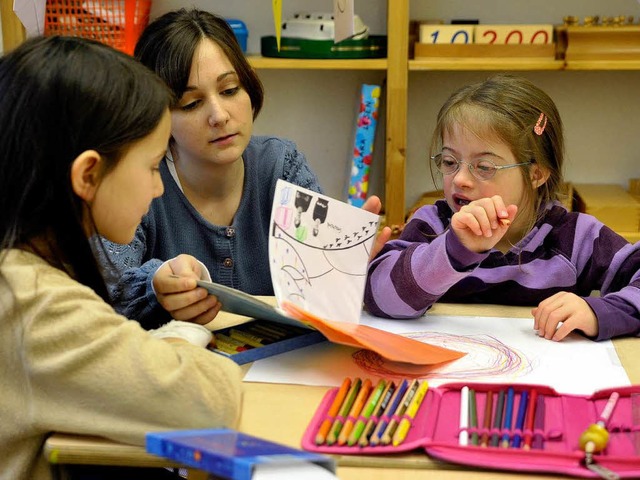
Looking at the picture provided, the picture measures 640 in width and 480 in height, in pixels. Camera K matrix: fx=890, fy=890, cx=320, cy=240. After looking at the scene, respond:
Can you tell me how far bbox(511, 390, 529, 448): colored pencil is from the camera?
0.87m

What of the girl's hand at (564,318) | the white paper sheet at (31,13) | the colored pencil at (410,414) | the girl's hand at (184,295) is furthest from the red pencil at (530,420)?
the white paper sheet at (31,13)

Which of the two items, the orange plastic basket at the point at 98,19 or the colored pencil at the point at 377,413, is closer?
the colored pencil at the point at 377,413

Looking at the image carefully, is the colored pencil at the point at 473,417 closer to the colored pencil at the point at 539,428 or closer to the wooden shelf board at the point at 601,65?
the colored pencil at the point at 539,428

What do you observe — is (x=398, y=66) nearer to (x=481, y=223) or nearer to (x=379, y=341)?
(x=481, y=223)

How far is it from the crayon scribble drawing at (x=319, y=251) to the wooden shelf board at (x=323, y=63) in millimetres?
1219

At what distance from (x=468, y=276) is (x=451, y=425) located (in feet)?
1.64

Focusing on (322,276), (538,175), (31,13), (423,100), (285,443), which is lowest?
(285,443)

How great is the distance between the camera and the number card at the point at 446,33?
238cm

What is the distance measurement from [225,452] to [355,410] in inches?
8.3

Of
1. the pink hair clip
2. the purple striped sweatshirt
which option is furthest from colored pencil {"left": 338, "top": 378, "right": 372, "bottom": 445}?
the pink hair clip

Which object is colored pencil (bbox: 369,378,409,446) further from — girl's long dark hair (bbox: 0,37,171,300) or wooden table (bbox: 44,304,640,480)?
girl's long dark hair (bbox: 0,37,171,300)

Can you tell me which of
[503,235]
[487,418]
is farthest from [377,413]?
[503,235]

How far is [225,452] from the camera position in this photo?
30.3 inches

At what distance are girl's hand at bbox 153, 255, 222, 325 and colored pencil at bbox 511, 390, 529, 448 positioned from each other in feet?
1.46
